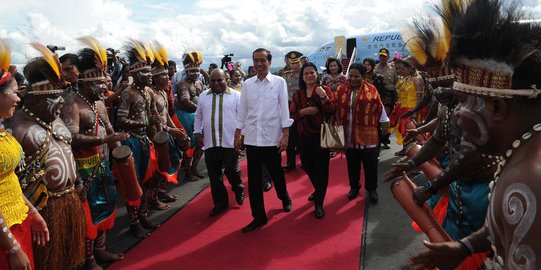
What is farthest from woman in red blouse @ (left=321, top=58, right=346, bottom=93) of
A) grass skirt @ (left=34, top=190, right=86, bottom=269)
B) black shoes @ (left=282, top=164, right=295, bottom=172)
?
grass skirt @ (left=34, top=190, right=86, bottom=269)

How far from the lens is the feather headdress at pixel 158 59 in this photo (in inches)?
192

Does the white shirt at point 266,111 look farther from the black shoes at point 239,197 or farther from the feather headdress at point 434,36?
the feather headdress at point 434,36

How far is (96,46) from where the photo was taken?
3498mm

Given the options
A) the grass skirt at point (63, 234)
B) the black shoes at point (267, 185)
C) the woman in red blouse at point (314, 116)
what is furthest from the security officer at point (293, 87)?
the grass skirt at point (63, 234)

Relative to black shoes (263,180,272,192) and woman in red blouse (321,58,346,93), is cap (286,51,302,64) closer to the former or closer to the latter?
woman in red blouse (321,58,346,93)

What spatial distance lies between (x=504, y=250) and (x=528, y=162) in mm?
278

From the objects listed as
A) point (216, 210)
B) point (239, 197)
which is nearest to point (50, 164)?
point (216, 210)

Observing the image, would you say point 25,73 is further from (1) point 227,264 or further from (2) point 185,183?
(2) point 185,183

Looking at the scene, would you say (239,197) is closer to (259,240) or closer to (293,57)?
(259,240)

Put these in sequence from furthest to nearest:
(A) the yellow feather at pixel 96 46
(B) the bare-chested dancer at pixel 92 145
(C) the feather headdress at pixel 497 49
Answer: (A) the yellow feather at pixel 96 46, (B) the bare-chested dancer at pixel 92 145, (C) the feather headdress at pixel 497 49

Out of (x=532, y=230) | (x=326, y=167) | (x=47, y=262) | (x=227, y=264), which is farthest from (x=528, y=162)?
(x=326, y=167)

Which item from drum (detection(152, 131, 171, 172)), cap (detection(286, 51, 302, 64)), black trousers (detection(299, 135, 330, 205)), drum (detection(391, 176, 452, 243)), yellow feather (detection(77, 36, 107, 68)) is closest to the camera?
drum (detection(391, 176, 452, 243))

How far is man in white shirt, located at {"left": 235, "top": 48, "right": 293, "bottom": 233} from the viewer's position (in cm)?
393

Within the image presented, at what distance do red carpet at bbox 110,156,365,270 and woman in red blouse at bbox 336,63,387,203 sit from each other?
1.85 ft
